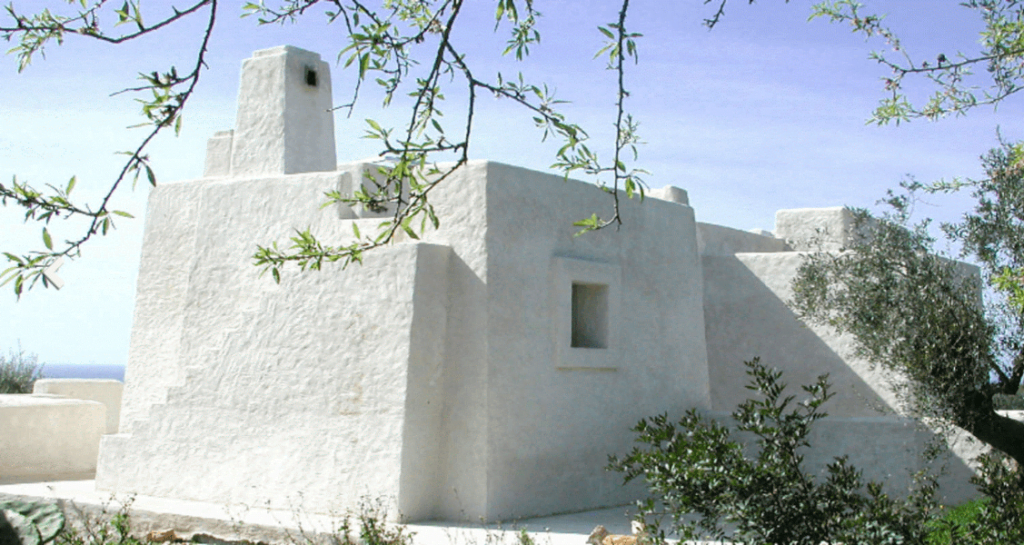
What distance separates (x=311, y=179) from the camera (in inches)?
368

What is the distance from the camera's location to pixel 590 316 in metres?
9.58

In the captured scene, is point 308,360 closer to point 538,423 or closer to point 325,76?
point 538,423

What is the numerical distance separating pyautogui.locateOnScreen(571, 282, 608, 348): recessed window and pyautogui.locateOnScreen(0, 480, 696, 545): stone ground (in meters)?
1.60

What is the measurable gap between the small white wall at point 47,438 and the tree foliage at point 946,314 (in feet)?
28.9

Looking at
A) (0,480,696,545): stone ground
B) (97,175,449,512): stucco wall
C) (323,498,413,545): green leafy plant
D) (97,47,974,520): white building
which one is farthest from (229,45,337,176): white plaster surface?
(323,498,413,545): green leafy plant

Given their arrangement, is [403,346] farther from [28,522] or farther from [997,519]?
[997,519]

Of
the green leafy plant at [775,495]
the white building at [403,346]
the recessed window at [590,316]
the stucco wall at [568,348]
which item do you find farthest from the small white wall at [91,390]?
the green leafy plant at [775,495]

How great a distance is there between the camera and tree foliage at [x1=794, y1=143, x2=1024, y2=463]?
24.2 feet

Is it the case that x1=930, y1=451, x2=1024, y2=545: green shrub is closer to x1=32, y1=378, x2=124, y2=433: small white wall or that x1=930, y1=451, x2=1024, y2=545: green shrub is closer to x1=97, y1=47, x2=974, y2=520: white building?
x1=97, y1=47, x2=974, y2=520: white building

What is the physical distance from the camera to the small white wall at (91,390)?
44.7 feet

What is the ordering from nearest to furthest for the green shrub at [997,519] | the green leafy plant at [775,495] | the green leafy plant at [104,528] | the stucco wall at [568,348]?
the green leafy plant at [775,495]
the green shrub at [997,519]
the green leafy plant at [104,528]
the stucco wall at [568,348]

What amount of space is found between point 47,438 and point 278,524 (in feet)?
17.5

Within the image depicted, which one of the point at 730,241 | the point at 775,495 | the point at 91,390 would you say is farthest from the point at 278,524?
the point at 91,390

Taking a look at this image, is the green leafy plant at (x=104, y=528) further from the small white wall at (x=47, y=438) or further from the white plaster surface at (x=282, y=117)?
the white plaster surface at (x=282, y=117)
